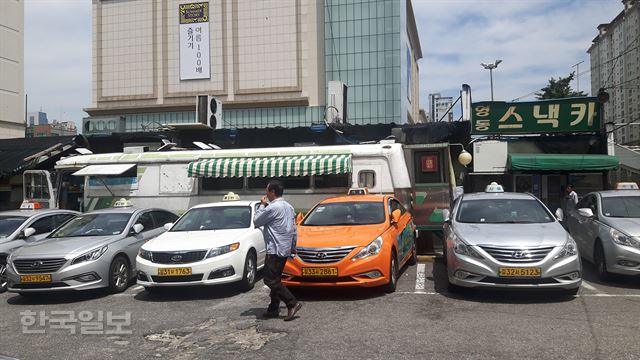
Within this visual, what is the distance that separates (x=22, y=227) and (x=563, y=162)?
14.9 meters

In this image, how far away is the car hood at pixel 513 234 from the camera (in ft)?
23.3

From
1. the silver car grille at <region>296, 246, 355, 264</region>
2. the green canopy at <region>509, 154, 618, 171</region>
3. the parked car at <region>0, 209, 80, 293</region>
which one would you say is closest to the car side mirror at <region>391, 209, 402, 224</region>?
the silver car grille at <region>296, 246, 355, 264</region>

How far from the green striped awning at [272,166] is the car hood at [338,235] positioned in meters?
3.70

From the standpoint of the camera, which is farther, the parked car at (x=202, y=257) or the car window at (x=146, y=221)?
the car window at (x=146, y=221)

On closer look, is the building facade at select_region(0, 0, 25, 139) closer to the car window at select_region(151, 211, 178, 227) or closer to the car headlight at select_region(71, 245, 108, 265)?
the car window at select_region(151, 211, 178, 227)

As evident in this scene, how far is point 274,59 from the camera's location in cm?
3092

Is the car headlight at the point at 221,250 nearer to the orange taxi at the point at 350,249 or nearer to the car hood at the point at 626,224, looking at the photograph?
the orange taxi at the point at 350,249

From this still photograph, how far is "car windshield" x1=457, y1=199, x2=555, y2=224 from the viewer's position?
326 inches

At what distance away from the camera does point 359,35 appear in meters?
30.6

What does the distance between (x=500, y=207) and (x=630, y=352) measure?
3887mm

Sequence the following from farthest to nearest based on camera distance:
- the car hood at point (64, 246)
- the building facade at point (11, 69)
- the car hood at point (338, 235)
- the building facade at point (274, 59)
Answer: the building facade at point (274, 59)
the building facade at point (11, 69)
the car hood at point (64, 246)
the car hood at point (338, 235)

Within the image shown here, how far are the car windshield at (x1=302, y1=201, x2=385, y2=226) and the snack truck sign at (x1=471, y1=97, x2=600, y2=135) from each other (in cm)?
1029

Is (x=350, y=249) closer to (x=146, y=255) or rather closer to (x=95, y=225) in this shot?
(x=146, y=255)

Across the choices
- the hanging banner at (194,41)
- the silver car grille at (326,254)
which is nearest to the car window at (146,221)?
the silver car grille at (326,254)
